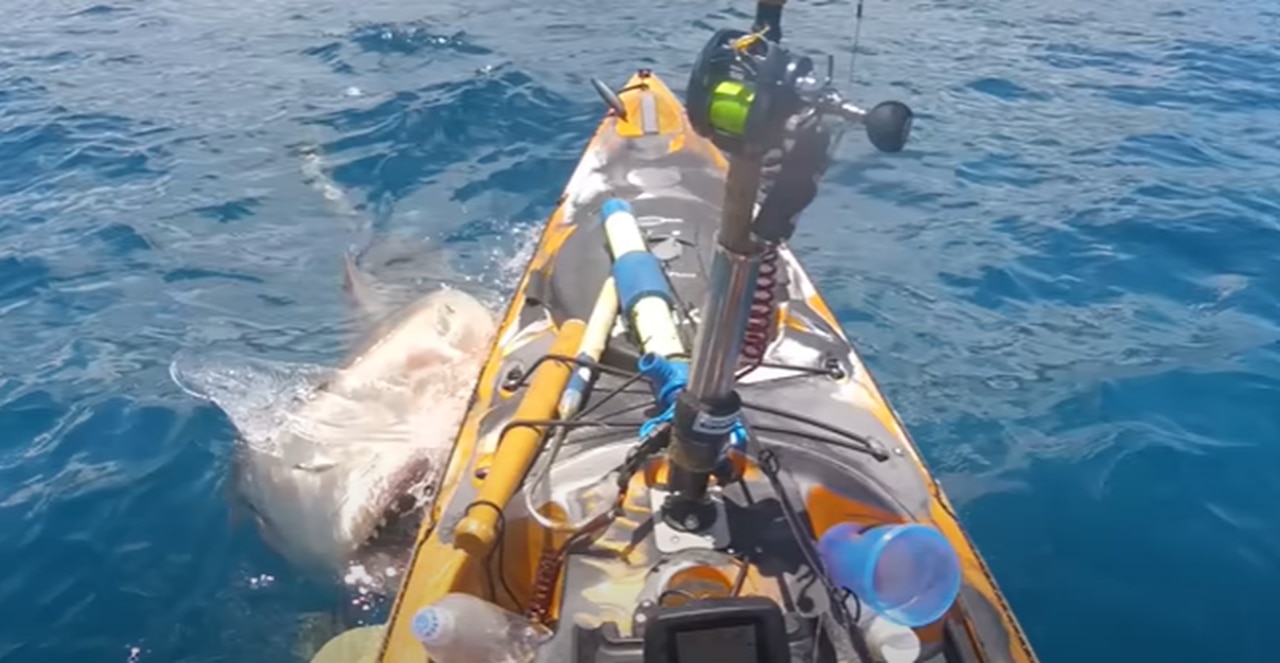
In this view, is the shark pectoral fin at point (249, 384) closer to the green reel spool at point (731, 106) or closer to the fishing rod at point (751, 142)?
the fishing rod at point (751, 142)

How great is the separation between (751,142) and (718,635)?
41.1 inches

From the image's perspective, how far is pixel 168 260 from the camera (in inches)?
319

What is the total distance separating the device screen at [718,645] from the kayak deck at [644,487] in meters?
0.30

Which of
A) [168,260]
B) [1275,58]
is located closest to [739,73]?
[168,260]

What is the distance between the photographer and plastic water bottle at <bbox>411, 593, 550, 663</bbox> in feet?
8.87

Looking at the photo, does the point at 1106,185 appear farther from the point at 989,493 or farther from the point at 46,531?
the point at 46,531

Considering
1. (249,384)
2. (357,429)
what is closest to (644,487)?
(357,429)

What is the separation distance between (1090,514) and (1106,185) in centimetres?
438

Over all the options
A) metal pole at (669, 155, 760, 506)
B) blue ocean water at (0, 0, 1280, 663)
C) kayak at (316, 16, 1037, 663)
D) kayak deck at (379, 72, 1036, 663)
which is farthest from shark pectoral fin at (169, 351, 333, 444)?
metal pole at (669, 155, 760, 506)

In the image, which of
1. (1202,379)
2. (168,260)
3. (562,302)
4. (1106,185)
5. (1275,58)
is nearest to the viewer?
(562,302)

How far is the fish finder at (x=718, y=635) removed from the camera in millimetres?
2383

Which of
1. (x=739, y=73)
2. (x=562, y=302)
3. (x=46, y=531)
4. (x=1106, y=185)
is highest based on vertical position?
(x=739, y=73)

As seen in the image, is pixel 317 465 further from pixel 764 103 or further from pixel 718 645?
pixel 764 103

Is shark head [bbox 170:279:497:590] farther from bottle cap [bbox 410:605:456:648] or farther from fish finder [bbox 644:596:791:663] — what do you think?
fish finder [bbox 644:596:791:663]
